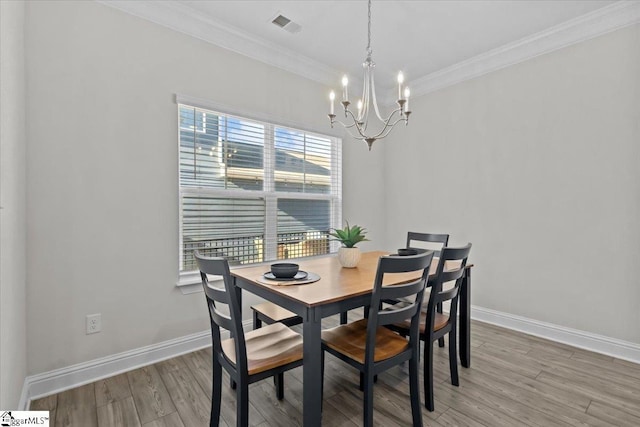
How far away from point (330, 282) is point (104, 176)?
1776mm

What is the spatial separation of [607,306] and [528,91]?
6.78 feet

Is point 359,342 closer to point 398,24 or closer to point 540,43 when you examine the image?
point 398,24

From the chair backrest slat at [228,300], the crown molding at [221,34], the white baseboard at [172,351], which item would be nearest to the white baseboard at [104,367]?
the white baseboard at [172,351]

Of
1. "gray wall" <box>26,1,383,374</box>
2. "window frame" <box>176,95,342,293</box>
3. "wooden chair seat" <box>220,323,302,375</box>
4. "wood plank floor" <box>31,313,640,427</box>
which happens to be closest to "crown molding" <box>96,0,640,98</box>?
"gray wall" <box>26,1,383,374</box>

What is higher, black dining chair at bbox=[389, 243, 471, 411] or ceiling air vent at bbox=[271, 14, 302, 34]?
ceiling air vent at bbox=[271, 14, 302, 34]

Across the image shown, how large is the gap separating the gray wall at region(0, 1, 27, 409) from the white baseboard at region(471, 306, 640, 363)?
3.74m

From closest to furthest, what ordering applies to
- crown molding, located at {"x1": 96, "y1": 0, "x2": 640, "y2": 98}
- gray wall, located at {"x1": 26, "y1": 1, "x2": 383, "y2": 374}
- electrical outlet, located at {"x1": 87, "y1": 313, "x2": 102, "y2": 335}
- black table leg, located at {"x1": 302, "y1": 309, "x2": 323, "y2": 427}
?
black table leg, located at {"x1": 302, "y1": 309, "x2": 323, "y2": 427}
gray wall, located at {"x1": 26, "y1": 1, "x2": 383, "y2": 374}
electrical outlet, located at {"x1": 87, "y1": 313, "x2": 102, "y2": 335}
crown molding, located at {"x1": 96, "y1": 0, "x2": 640, "y2": 98}

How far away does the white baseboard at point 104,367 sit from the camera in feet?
6.43

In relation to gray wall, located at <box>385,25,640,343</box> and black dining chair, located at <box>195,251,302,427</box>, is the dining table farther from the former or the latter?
gray wall, located at <box>385,25,640,343</box>

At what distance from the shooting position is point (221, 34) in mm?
2768

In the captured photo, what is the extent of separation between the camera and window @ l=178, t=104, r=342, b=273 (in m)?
2.70

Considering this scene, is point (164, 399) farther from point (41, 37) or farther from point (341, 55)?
point (341, 55)

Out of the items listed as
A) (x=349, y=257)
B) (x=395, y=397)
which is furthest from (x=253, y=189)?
(x=395, y=397)

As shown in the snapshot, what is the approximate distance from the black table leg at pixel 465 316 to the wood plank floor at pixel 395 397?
11 cm
